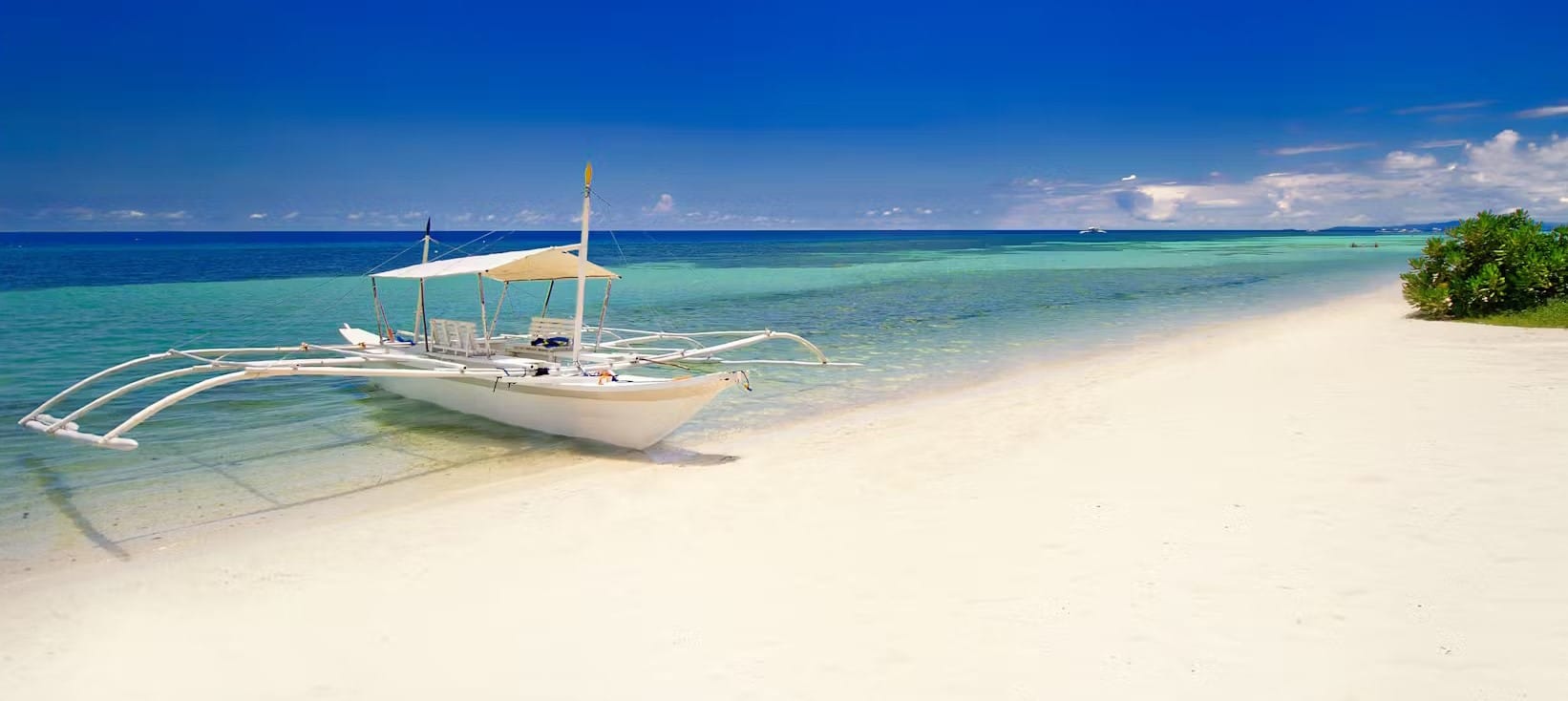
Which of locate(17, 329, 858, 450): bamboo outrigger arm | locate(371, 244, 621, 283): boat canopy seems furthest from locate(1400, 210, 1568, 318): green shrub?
locate(371, 244, 621, 283): boat canopy

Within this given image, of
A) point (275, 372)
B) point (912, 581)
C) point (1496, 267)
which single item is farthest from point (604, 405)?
point (1496, 267)

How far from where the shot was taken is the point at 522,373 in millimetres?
10047

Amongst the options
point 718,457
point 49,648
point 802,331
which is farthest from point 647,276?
point 49,648

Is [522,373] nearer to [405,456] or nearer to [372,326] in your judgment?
[405,456]

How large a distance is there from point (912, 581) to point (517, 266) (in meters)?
7.57

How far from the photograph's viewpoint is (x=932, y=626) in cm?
479

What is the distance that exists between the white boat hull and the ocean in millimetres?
259

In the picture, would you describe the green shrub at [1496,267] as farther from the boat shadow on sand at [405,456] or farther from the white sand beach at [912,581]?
the boat shadow on sand at [405,456]

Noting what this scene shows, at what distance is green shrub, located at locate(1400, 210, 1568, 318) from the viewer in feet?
58.2

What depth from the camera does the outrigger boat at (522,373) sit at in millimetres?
9156

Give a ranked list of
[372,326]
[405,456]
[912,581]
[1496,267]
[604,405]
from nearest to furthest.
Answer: [912,581], [604,405], [405,456], [1496,267], [372,326]

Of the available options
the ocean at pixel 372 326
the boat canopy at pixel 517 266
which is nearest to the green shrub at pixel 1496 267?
the ocean at pixel 372 326

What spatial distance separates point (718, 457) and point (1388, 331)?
1447cm

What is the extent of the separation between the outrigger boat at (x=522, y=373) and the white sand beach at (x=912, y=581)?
75 centimetres
